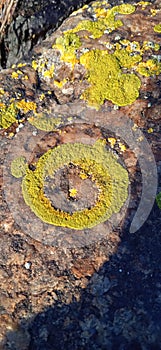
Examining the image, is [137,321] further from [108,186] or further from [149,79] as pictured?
[149,79]

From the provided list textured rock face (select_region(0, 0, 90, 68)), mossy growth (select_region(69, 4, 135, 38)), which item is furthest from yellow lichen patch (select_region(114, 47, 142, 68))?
textured rock face (select_region(0, 0, 90, 68))

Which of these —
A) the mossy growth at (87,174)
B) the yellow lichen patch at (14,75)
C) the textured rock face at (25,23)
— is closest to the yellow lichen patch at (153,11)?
the textured rock face at (25,23)

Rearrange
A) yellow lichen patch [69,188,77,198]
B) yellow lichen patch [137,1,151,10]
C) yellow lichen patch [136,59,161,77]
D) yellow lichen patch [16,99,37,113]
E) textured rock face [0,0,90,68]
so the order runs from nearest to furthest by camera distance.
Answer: yellow lichen patch [69,188,77,198] → yellow lichen patch [16,99,37,113] → yellow lichen patch [136,59,161,77] → textured rock face [0,0,90,68] → yellow lichen patch [137,1,151,10]

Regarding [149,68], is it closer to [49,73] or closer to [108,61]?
[108,61]

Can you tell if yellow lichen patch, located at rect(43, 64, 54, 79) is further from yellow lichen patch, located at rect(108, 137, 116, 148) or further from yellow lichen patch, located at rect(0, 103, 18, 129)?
yellow lichen patch, located at rect(108, 137, 116, 148)

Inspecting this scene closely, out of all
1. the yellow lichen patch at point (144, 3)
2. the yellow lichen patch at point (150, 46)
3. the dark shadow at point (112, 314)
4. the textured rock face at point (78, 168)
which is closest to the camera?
the dark shadow at point (112, 314)

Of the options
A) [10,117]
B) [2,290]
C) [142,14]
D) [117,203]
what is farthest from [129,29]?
[2,290]

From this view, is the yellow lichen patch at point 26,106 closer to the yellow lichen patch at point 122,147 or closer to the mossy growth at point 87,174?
the mossy growth at point 87,174
